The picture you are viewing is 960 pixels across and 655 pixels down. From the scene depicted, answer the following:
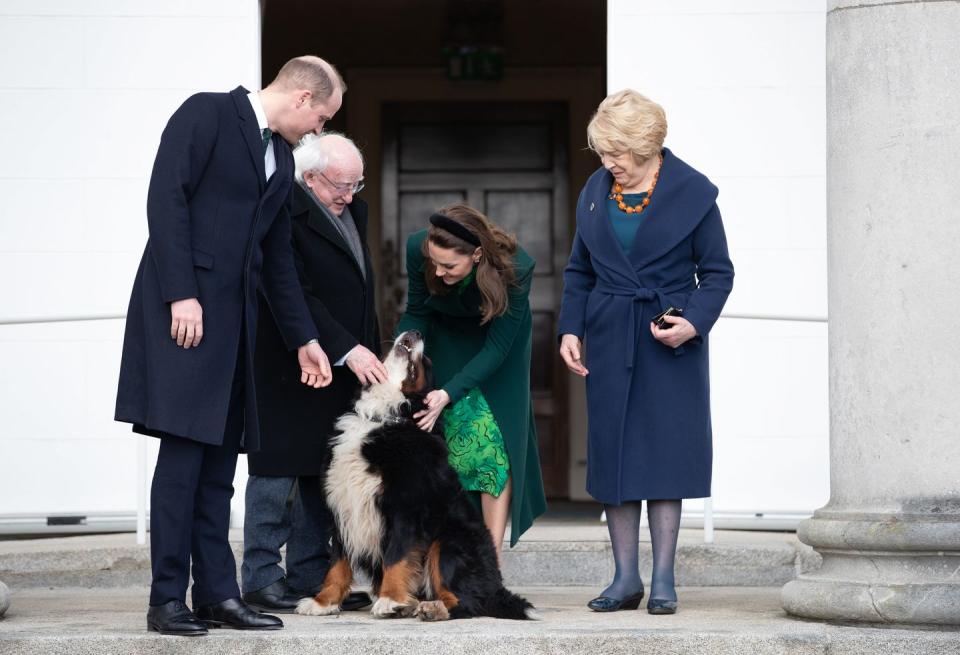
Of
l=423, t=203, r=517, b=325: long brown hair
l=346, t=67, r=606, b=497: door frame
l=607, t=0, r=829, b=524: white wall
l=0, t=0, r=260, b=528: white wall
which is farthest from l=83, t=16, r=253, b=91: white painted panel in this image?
l=346, t=67, r=606, b=497: door frame

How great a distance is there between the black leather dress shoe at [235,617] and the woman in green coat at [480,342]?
97cm

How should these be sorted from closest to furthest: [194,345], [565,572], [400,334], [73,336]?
[194,345] < [400,334] < [565,572] < [73,336]

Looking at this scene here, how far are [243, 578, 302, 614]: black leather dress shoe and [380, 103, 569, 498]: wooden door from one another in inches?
204

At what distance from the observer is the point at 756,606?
4.97 m

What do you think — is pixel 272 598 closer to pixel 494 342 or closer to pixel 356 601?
pixel 356 601

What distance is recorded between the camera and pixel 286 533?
16.4 feet

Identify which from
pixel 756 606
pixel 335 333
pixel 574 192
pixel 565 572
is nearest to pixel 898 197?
pixel 756 606

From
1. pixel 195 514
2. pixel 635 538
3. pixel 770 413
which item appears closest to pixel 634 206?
pixel 635 538

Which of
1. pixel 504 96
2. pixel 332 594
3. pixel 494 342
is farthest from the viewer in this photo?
pixel 504 96

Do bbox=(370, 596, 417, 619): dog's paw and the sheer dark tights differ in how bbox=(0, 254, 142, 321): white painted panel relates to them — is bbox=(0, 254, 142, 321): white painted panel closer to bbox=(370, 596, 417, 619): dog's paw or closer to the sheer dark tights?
bbox=(370, 596, 417, 619): dog's paw

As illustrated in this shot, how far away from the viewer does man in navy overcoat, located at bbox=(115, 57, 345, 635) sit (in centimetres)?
406

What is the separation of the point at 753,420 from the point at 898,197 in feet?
9.32

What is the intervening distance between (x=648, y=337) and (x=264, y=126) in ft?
4.66

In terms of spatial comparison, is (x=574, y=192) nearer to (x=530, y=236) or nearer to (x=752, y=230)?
(x=530, y=236)
